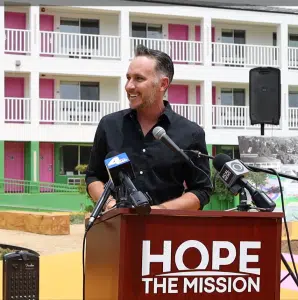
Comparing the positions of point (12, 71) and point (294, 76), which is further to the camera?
point (294, 76)

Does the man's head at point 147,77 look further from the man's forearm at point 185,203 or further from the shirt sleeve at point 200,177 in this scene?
the man's forearm at point 185,203

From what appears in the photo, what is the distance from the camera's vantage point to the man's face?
9.99ft

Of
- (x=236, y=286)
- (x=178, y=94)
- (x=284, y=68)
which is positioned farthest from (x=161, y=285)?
(x=284, y=68)

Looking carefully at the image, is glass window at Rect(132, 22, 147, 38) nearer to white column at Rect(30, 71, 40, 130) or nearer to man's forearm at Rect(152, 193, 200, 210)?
white column at Rect(30, 71, 40, 130)

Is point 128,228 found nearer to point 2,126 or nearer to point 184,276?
point 184,276

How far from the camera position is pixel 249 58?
28500 millimetres

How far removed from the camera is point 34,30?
2509cm

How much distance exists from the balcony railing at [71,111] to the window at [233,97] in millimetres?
5943

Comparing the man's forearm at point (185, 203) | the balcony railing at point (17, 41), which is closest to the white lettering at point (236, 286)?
the man's forearm at point (185, 203)

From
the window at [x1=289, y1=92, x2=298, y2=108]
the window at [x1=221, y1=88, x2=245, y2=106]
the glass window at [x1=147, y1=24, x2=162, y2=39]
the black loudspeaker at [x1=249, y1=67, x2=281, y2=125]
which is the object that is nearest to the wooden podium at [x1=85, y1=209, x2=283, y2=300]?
the black loudspeaker at [x1=249, y1=67, x2=281, y2=125]

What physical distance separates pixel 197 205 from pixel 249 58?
26159 millimetres

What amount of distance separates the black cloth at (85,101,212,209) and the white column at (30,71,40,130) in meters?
21.9

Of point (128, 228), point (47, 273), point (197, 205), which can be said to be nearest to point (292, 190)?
point (47, 273)

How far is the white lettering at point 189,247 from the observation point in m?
2.38
